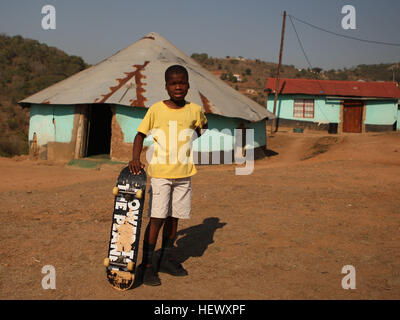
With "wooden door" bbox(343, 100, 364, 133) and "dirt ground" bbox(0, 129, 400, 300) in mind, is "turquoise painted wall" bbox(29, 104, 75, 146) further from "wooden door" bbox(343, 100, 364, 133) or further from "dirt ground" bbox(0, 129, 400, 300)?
"wooden door" bbox(343, 100, 364, 133)

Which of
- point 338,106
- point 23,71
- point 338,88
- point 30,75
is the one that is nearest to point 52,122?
point 338,106

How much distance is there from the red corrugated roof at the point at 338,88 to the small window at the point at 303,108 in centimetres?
72

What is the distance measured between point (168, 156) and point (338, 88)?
25.5 meters

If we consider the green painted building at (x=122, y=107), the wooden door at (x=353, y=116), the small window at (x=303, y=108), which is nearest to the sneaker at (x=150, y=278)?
the green painted building at (x=122, y=107)

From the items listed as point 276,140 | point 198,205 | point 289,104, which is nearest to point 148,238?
point 198,205

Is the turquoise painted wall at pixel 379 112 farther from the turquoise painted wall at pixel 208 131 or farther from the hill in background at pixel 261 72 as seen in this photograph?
the hill in background at pixel 261 72

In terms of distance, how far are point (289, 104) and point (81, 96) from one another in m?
18.2

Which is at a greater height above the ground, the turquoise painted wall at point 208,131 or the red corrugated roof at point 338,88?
the red corrugated roof at point 338,88

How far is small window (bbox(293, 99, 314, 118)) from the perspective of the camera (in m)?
26.1

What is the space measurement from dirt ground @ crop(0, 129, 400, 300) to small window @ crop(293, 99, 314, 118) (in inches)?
736

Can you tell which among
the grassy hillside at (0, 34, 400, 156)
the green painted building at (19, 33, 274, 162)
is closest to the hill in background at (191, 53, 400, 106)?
the grassy hillside at (0, 34, 400, 156)

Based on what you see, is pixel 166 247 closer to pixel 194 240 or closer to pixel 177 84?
pixel 194 240

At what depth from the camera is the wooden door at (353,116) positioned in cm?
2512

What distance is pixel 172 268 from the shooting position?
11.0 ft
